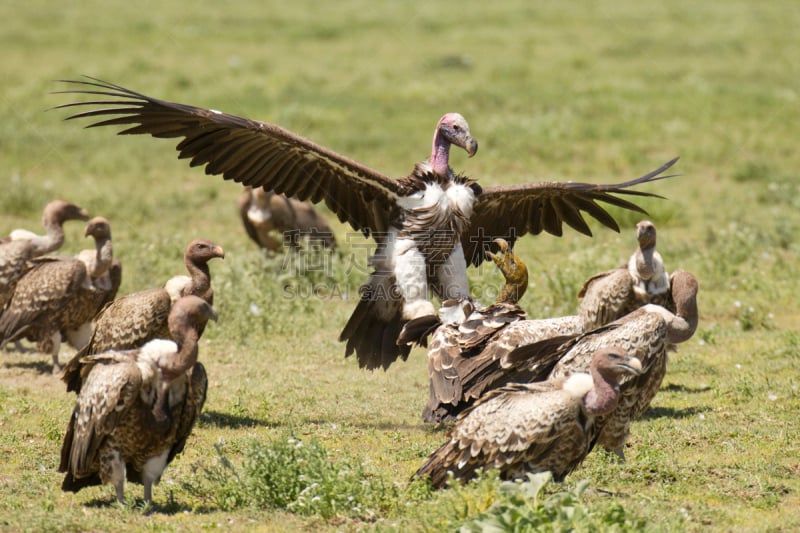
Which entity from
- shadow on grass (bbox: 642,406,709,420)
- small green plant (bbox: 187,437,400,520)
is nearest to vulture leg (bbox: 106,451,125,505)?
small green plant (bbox: 187,437,400,520)

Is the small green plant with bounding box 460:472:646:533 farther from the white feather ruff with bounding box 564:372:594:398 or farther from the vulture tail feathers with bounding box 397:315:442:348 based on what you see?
the vulture tail feathers with bounding box 397:315:442:348

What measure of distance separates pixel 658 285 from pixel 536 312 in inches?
82.3

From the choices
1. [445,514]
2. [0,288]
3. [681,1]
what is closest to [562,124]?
[0,288]

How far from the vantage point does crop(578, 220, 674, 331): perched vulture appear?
290 inches

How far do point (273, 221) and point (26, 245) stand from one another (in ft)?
10.3

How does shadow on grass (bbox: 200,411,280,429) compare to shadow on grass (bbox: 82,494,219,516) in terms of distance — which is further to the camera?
shadow on grass (bbox: 200,411,280,429)

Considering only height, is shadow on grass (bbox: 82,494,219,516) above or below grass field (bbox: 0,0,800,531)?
below

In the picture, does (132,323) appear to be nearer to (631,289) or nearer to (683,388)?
(631,289)

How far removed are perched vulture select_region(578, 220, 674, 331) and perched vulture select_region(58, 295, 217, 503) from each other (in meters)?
2.94

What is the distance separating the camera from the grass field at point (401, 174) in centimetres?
543

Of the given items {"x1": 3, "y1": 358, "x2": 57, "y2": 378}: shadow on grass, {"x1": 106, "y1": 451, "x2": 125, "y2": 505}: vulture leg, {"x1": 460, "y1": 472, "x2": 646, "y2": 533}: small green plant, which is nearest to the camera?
{"x1": 460, "y1": 472, "x2": 646, "y2": 533}: small green plant

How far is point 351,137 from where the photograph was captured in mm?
15922

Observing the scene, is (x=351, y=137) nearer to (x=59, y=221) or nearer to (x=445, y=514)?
(x=59, y=221)

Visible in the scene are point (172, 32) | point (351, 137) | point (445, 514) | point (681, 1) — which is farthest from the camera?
point (681, 1)
